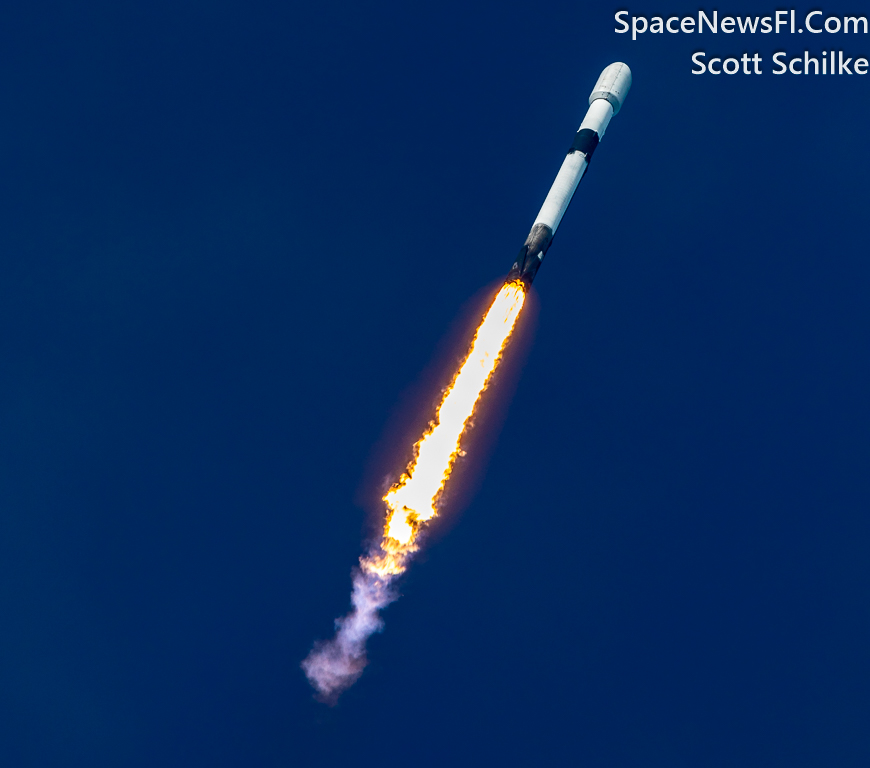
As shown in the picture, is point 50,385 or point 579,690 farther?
point 50,385

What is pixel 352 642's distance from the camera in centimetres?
9356

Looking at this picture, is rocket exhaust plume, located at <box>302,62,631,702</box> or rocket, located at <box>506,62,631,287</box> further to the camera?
rocket exhaust plume, located at <box>302,62,631,702</box>

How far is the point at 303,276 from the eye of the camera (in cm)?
10875

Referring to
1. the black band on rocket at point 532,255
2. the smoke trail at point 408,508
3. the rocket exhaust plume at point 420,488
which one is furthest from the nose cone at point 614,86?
the smoke trail at point 408,508

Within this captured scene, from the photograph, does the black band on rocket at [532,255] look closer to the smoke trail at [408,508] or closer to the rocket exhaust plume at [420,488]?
the rocket exhaust plume at [420,488]

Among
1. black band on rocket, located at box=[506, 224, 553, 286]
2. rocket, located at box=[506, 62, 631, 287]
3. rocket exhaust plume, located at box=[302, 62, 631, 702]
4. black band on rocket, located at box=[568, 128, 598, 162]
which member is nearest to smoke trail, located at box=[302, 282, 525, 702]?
rocket exhaust plume, located at box=[302, 62, 631, 702]

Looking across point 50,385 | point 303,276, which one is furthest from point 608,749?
point 50,385

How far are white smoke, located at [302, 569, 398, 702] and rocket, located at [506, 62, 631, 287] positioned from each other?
37.9 meters

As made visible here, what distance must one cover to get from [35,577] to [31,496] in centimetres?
981

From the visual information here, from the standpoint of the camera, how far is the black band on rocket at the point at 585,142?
96688 mm

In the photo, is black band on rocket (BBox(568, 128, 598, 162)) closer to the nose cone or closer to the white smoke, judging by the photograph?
the nose cone

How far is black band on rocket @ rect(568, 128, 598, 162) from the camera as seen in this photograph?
317 ft

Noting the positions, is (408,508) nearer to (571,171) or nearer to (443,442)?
(443,442)

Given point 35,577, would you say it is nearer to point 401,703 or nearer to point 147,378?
point 147,378
